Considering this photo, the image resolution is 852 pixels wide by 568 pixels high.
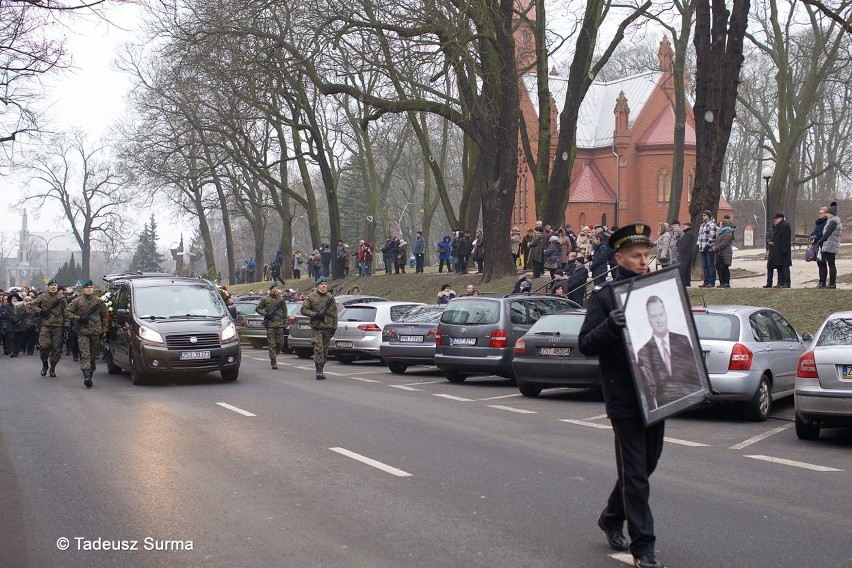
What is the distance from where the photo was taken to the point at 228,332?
18.5 m

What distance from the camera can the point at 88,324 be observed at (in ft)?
60.7

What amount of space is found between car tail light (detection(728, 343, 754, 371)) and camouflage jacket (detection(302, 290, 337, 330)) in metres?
8.66

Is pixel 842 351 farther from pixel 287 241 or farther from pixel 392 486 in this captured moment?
pixel 287 241

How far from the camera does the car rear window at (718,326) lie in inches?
519

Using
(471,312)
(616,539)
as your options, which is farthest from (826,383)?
(471,312)

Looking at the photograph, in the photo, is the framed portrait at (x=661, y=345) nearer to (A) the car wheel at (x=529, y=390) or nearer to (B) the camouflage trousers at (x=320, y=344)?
(A) the car wheel at (x=529, y=390)

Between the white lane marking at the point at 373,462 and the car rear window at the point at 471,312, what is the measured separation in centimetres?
795

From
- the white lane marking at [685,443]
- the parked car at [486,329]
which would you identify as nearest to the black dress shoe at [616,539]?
the white lane marking at [685,443]

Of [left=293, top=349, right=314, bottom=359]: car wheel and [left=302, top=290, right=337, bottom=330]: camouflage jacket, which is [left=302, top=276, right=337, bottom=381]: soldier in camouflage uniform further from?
[left=293, top=349, right=314, bottom=359]: car wheel

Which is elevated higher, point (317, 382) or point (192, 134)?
point (192, 134)

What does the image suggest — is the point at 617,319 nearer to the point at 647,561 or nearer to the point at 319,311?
the point at 647,561

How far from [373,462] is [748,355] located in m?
5.60

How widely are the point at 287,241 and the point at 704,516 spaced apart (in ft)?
159

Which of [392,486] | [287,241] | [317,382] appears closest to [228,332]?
[317,382]
